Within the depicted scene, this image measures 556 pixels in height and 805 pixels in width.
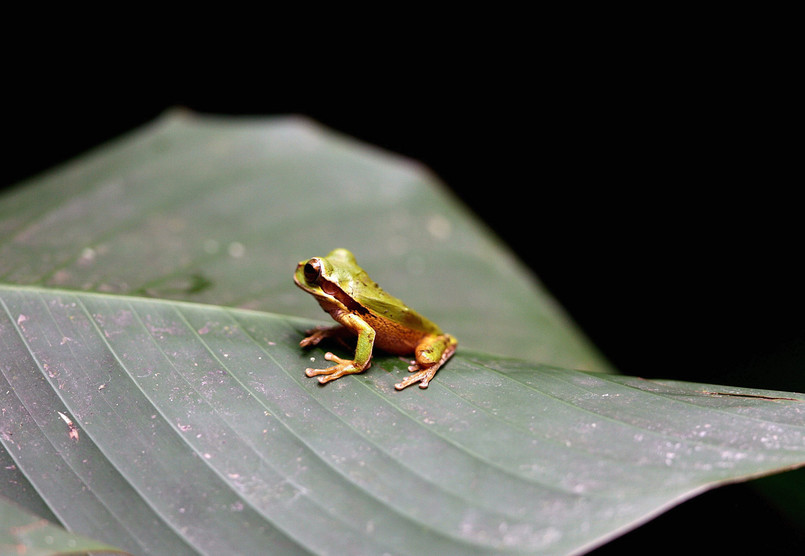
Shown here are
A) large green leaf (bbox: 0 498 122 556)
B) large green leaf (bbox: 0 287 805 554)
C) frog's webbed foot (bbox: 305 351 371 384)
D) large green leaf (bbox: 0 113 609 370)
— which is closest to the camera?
large green leaf (bbox: 0 498 122 556)

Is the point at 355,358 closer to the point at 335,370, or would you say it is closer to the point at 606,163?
the point at 335,370

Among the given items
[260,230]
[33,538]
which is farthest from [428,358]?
[260,230]

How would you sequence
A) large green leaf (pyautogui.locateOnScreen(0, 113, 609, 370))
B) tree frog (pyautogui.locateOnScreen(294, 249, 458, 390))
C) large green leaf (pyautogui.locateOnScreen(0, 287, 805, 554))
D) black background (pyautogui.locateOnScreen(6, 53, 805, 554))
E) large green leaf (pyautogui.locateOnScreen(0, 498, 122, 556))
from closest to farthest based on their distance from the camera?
→ 1. large green leaf (pyautogui.locateOnScreen(0, 498, 122, 556))
2. large green leaf (pyautogui.locateOnScreen(0, 287, 805, 554))
3. tree frog (pyautogui.locateOnScreen(294, 249, 458, 390))
4. large green leaf (pyautogui.locateOnScreen(0, 113, 609, 370))
5. black background (pyautogui.locateOnScreen(6, 53, 805, 554))

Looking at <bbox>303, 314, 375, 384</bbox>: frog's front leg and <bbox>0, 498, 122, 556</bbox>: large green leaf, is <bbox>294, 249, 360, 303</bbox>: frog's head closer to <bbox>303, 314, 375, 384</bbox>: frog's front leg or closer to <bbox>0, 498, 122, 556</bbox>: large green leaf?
<bbox>303, 314, 375, 384</bbox>: frog's front leg

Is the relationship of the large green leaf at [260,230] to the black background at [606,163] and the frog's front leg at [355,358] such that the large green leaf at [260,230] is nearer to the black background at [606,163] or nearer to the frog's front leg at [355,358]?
the frog's front leg at [355,358]

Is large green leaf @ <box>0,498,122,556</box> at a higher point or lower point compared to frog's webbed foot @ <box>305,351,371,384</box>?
higher

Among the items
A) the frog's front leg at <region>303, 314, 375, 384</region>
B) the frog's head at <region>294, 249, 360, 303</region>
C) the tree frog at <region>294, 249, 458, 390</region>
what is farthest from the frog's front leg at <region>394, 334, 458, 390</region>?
the frog's head at <region>294, 249, 360, 303</region>

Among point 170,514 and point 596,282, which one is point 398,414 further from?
point 596,282
